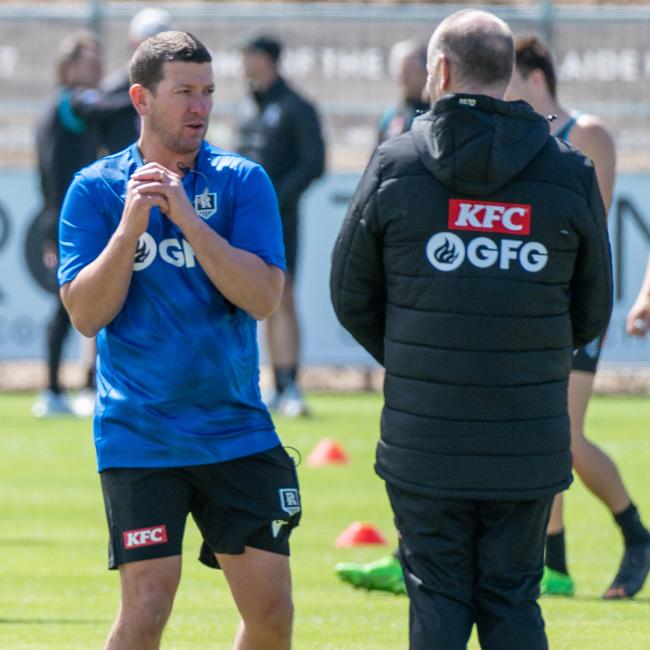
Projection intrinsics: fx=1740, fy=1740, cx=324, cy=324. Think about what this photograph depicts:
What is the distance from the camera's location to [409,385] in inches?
179

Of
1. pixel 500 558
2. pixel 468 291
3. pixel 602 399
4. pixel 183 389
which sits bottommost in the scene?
pixel 602 399

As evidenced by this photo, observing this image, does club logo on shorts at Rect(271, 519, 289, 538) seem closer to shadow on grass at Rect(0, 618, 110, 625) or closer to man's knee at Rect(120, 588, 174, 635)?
man's knee at Rect(120, 588, 174, 635)

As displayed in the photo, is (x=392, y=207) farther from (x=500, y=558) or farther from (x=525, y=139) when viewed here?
(x=500, y=558)

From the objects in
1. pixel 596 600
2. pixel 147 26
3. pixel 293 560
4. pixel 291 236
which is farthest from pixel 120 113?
pixel 596 600

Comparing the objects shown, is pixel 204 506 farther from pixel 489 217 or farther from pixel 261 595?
pixel 489 217

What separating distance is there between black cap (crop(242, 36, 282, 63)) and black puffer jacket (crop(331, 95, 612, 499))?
8.46 m

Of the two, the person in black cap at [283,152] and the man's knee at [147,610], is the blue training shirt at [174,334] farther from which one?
the person in black cap at [283,152]

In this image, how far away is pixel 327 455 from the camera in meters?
10.8

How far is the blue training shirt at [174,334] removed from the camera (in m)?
4.89

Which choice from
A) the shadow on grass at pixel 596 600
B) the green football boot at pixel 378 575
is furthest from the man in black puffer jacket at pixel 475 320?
the green football boot at pixel 378 575

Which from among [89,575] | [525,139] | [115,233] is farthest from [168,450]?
[89,575]

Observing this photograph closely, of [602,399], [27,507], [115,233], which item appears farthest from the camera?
[602,399]

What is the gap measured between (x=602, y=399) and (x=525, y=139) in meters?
10.4

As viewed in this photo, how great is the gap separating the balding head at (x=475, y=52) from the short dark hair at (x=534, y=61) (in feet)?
7.69
